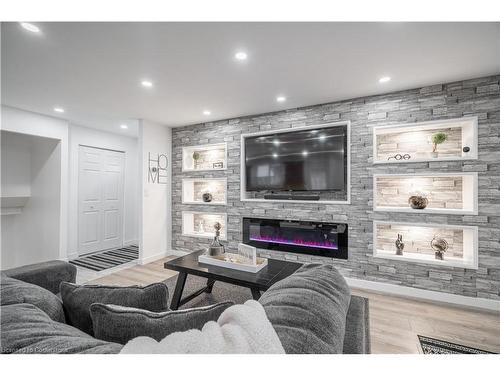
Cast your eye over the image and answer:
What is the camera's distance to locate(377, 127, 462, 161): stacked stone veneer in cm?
265

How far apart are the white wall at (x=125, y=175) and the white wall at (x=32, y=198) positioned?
1.12ft

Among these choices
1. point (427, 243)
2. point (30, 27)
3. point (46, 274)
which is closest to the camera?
point (46, 274)

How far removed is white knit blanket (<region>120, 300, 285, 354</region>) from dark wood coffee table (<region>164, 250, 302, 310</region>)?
120 cm

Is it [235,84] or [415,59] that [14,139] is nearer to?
[235,84]

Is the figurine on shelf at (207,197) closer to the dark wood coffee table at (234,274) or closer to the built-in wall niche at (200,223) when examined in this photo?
the built-in wall niche at (200,223)

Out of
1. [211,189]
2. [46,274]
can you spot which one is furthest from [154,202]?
[46,274]

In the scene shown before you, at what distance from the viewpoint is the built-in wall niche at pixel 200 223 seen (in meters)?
4.11

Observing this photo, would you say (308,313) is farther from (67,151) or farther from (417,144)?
(67,151)

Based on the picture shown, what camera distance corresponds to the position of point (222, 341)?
1.90 feet

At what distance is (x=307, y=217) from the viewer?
3.21m

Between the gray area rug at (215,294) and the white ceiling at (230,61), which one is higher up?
the white ceiling at (230,61)

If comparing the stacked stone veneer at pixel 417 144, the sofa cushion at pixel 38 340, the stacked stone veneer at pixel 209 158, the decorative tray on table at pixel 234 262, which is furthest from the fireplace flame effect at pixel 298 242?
the sofa cushion at pixel 38 340

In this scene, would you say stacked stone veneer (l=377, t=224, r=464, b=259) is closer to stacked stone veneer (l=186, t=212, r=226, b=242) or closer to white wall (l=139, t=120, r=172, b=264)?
stacked stone veneer (l=186, t=212, r=226, b=242)

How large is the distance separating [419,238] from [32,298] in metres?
3.50
